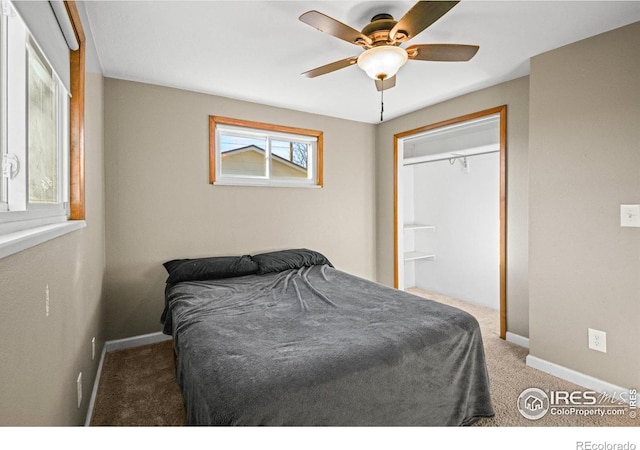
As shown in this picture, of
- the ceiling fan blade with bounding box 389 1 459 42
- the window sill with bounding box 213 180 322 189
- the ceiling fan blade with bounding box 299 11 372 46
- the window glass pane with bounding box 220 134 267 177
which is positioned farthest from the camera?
the window glass pane with bounding box 220 134 267 177

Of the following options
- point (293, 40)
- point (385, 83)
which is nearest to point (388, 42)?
point (385, 83)

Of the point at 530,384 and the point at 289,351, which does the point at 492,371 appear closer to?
the point at 530,384

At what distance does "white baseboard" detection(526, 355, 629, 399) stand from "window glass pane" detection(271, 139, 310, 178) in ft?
9.61

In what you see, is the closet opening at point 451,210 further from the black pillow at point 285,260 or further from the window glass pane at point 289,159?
the black pillow at point 285,260

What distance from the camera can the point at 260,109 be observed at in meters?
3.53

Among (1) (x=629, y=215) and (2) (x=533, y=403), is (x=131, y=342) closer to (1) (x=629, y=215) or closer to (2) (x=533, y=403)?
(2) (x=533, y=403)

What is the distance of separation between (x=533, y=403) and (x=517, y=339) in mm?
947

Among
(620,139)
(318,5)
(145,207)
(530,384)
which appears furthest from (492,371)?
(145,207)

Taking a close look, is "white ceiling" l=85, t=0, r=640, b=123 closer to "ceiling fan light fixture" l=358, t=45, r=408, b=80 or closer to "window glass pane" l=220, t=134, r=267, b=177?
"ceiling fan light fixture" l=358, t=45, r=408, b=80

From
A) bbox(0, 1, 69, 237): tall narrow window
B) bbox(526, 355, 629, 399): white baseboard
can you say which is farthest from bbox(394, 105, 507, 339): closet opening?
bbox(0, 1, 69, 237): tall narrow window

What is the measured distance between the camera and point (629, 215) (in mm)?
2043

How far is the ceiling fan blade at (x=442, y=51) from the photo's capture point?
6.10 feet

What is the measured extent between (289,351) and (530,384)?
193 cm

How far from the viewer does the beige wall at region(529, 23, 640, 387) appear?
6.75 ft
